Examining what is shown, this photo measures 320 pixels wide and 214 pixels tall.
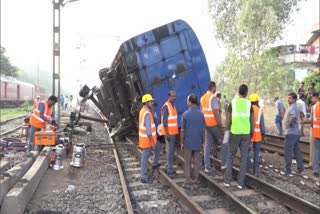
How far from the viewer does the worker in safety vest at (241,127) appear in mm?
7453

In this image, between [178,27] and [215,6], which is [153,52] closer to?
[178,27]

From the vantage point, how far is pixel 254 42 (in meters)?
28.1

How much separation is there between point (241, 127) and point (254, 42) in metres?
21.8

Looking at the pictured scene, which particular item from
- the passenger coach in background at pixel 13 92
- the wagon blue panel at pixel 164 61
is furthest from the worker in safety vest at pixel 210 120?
the passenger coach in background at pixel 13 92

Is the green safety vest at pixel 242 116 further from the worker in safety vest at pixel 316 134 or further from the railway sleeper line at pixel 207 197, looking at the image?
the worker in safety vest at pixel 316 134

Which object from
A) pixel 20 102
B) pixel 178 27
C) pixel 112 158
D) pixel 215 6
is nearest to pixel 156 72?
pixel 178 27

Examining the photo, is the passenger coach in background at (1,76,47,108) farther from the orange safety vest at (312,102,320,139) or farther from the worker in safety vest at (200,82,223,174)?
the orange safety vest at (312,102,320,139)

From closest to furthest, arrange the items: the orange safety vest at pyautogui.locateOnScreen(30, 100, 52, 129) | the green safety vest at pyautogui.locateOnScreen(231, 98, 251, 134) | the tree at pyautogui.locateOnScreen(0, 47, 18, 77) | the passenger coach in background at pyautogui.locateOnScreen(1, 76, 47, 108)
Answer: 1. the green safety vest at pyautogui.locateOnScreen(231, 98, 251, 134)
2. the orange safety vest at pyautogui.locateOnScreen(30, 100, 52, 129)
3. the passenger coach in background at pyautogui.locateOnScreen(1, 76, 47, 108)
4. the tree at pyautogui.locateOnScreen(0, 47, 18, 77)

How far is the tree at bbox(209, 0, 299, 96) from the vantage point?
27.3m

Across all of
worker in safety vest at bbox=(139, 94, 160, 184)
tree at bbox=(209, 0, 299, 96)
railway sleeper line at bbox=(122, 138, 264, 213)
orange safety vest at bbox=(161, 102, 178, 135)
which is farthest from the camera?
tree at bbox=(209, 0, 299, 96)

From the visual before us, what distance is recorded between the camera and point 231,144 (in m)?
7.63

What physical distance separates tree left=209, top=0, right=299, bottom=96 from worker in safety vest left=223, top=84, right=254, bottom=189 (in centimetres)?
2081

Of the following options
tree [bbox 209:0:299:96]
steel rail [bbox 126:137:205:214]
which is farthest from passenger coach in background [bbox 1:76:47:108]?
steel rail [bbox 126:137:205:214]

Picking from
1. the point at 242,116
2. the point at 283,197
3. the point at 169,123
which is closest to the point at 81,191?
the point at 169,123
